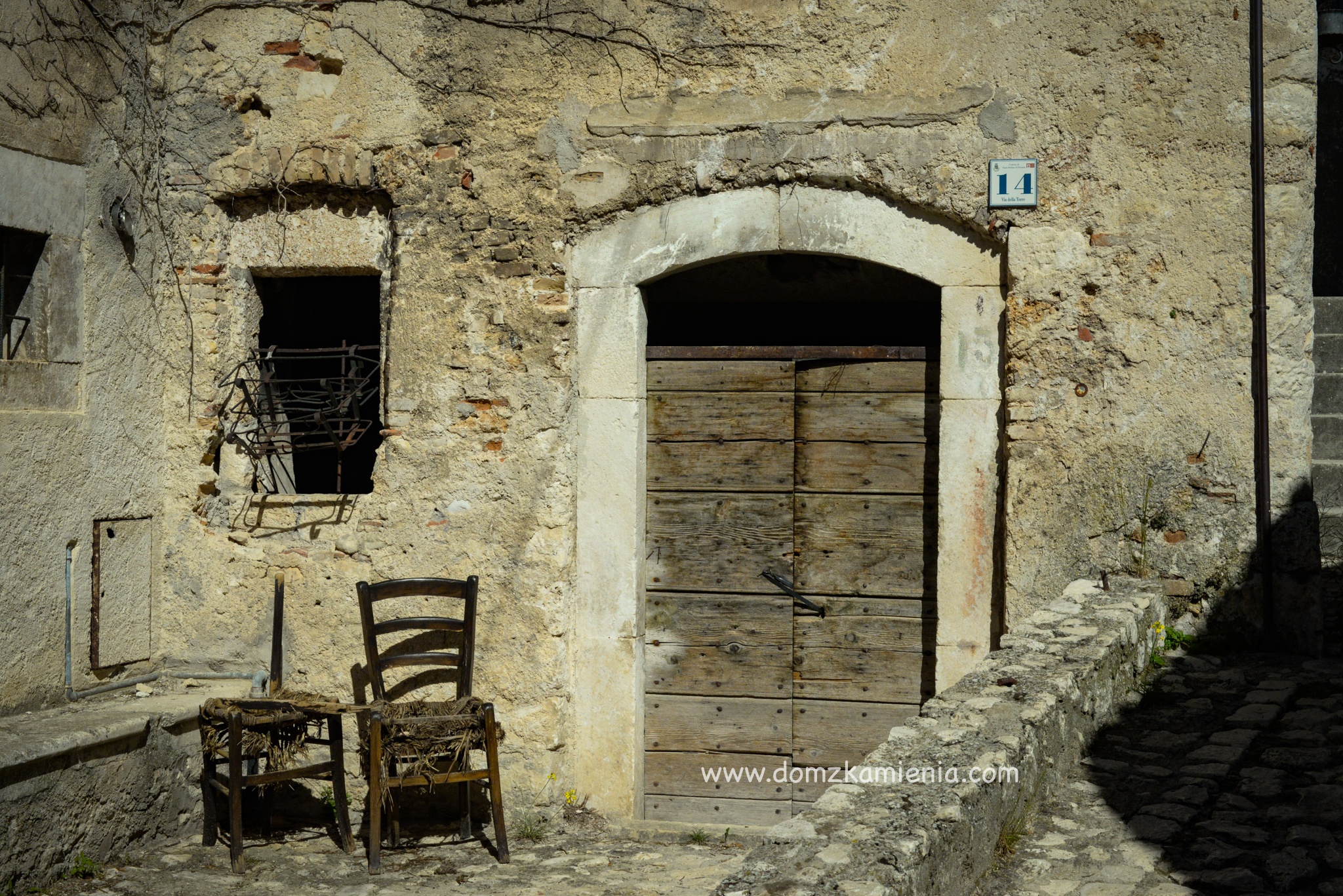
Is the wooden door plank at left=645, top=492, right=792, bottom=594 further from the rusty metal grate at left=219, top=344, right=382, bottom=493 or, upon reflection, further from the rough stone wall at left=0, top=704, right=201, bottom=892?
the rough stone wall at left=0, top=704, right=201, bottom=892

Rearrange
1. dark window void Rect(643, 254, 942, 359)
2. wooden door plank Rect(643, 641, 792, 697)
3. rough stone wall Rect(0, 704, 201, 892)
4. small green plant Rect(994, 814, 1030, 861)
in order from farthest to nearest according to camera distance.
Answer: dark window void Rect(643, 254, 942, 359), wooden door plank Rect(643, 641, 792, 697), rough stone wall Rect(0, 704, 201, 892), small green plant Rect(994, 814, 1030, 861)

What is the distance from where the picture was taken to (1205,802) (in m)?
2.92

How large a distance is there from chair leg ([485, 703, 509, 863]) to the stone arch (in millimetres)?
432

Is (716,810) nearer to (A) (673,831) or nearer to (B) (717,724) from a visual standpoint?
(A) (673,831)

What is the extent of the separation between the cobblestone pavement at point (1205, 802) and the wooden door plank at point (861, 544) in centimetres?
118

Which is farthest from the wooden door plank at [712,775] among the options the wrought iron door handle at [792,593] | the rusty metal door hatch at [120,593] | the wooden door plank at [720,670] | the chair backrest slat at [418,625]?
the rusty metal door hatch at [120,593]

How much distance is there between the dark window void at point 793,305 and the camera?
5484mm

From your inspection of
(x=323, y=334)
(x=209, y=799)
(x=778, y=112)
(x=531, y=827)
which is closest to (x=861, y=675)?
(x=531, y=827)

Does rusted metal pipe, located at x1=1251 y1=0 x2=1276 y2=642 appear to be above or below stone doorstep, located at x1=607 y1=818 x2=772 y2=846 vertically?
above

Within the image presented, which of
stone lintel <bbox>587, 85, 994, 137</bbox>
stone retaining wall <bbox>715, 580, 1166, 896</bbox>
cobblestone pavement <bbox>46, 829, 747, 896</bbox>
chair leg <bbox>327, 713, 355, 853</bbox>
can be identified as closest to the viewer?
stone retaining wall <bbox>715, 580, 1166, 896</bbox>

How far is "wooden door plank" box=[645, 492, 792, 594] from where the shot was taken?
500cm

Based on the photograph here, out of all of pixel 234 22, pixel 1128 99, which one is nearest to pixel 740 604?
pixel 1128 99

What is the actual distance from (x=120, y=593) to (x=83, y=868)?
1144mm

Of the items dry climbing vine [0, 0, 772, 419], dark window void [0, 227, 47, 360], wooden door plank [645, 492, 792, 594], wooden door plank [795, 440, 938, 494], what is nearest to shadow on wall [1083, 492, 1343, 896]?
wooden door plank [795, 440, 938, 494]
